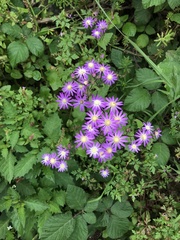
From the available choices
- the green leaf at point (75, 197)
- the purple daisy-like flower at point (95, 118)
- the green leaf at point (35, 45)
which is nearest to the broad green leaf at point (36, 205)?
the green leaf at point (75, 197)

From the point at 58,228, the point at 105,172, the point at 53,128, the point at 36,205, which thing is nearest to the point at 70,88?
the point at 53,128

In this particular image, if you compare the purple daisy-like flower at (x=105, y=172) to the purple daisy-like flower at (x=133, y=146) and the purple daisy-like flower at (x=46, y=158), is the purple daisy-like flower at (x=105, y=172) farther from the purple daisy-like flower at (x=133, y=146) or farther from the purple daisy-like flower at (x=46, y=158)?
the purple daisy-like flower at (x=46, y=158)

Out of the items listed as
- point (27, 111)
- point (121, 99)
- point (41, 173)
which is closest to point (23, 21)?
point (27, 111)

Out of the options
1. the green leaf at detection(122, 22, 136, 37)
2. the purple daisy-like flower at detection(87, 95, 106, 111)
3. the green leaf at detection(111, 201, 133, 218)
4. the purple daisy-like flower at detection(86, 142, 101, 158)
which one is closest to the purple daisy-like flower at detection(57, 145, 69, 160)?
the purple daisy-like flower at detection(86, 142, 101, 158)

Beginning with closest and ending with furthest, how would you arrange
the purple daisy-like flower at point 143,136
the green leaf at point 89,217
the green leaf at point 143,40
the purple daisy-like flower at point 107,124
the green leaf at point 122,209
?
1. the purple daisy-like flower at point 107,124
2. the purple daisy-like flower at point 143,136
3. the green leaf at point 89,217
4. the green leaf at point 122,209
5. the green leaf at point 143,40

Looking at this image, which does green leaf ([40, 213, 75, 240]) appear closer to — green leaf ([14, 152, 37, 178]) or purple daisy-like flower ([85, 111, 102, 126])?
green leaf ([14, 152, 37, 178])

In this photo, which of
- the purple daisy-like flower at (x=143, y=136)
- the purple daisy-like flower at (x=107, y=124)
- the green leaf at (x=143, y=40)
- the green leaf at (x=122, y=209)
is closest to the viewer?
the purple daisy-like flower at (x=107, y=124)

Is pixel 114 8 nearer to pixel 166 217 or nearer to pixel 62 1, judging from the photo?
pixel 62 1
